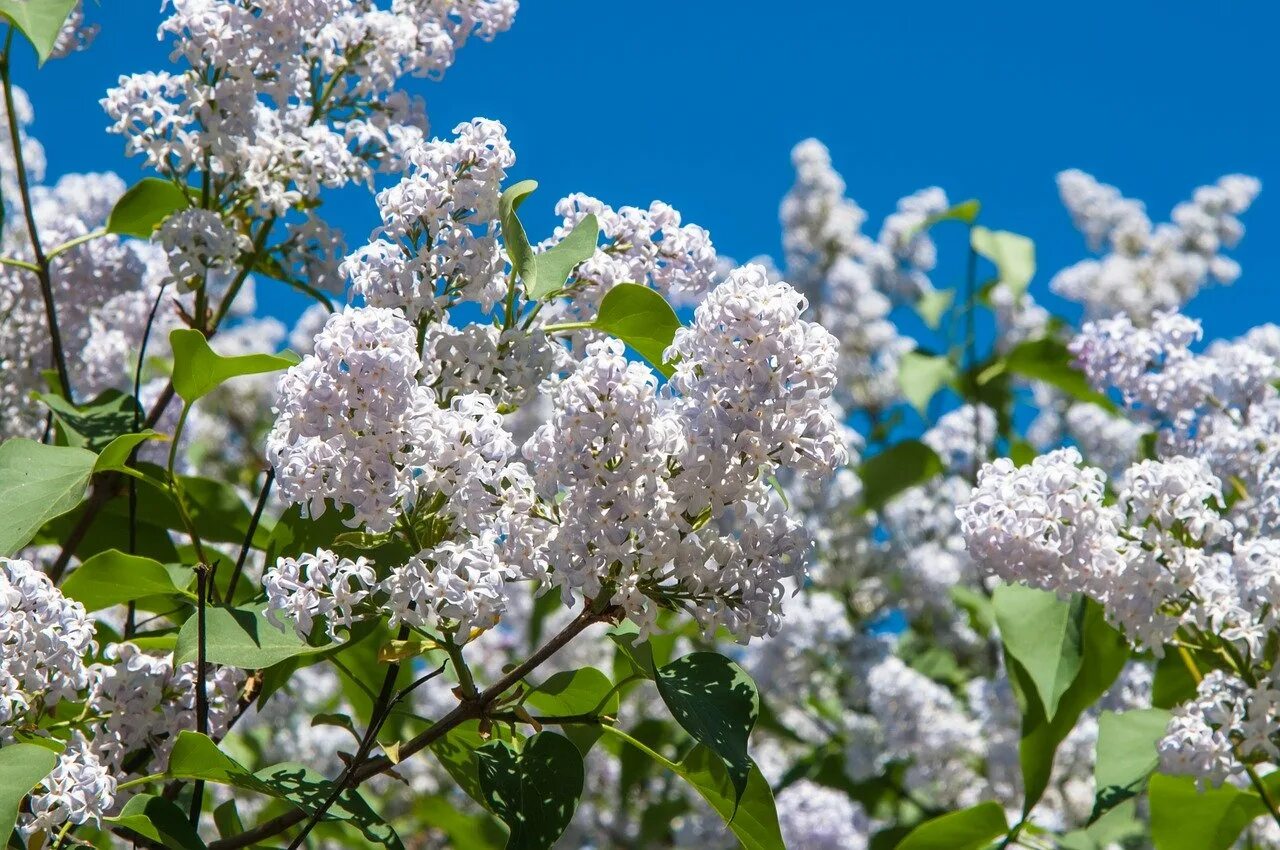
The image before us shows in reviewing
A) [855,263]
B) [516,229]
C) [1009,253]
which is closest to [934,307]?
[1009,253]

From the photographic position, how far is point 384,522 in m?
1.13

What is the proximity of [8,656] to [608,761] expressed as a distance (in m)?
3.31

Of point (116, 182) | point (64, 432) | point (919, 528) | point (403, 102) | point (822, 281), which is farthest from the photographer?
point (822, 281)

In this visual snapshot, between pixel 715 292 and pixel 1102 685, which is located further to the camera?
pixel 1102 685

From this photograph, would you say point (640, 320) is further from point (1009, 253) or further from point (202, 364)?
point (1009, 253)

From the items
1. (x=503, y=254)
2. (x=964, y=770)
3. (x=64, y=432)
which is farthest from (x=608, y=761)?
(x=503, y=254)

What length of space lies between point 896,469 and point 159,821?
8.17ft

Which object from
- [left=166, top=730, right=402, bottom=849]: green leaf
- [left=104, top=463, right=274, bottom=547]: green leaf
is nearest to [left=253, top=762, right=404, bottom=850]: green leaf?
[left=166, top=730, right=402, bottom=849]: green leaf

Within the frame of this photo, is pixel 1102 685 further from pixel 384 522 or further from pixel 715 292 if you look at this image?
pixel 384 522

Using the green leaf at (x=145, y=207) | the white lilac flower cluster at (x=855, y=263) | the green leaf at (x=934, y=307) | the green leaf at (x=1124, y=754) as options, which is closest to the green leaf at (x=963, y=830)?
the green leaf at (x=1124, y=754)

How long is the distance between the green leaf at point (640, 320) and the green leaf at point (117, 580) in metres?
0.53

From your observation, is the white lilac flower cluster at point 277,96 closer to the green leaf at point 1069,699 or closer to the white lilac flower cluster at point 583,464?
the white lilac flower cluster at point 583,464

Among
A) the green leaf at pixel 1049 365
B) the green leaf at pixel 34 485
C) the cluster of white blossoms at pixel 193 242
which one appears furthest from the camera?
the green leaf at pixel 1049 365

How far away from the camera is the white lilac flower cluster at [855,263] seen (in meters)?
5.01
